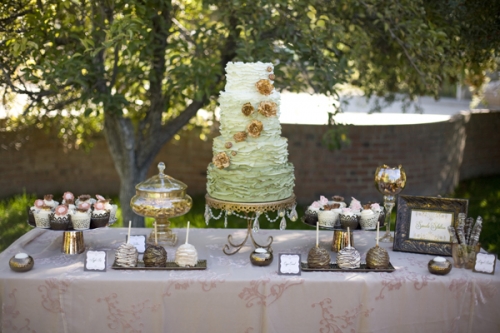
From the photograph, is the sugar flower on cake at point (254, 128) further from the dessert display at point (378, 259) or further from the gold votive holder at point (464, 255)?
the gold votive holder at point (464, 255)

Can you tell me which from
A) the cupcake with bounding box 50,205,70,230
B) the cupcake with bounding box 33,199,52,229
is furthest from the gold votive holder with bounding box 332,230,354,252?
the cupcake with bounding box 33,199,52,229

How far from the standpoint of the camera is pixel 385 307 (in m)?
3.26

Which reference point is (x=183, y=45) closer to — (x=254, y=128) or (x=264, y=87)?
(x=264, y=87)

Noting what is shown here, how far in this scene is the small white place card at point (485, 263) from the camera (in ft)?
10.9

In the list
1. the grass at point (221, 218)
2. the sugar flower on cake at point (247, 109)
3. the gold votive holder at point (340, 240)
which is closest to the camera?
the sugar flower on cake at point (247, 109)

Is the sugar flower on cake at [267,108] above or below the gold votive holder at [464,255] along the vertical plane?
above

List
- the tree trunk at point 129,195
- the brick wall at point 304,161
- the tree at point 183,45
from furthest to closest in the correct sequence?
the brick wall at point 304,161 → the tree trunk at point 129,195 → the tree at point 183,45

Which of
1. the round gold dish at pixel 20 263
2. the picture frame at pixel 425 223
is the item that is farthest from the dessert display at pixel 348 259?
the round gold dish at pixel 20 263

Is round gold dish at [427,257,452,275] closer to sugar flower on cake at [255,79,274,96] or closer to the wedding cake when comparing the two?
the wedding cake

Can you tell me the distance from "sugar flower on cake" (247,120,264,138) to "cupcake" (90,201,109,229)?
0.92 metres

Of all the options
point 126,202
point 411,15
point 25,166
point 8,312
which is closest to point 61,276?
point 8,312

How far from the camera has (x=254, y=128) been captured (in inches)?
137

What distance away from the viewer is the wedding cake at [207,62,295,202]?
3527 millimetres

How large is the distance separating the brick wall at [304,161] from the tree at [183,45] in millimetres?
1834
